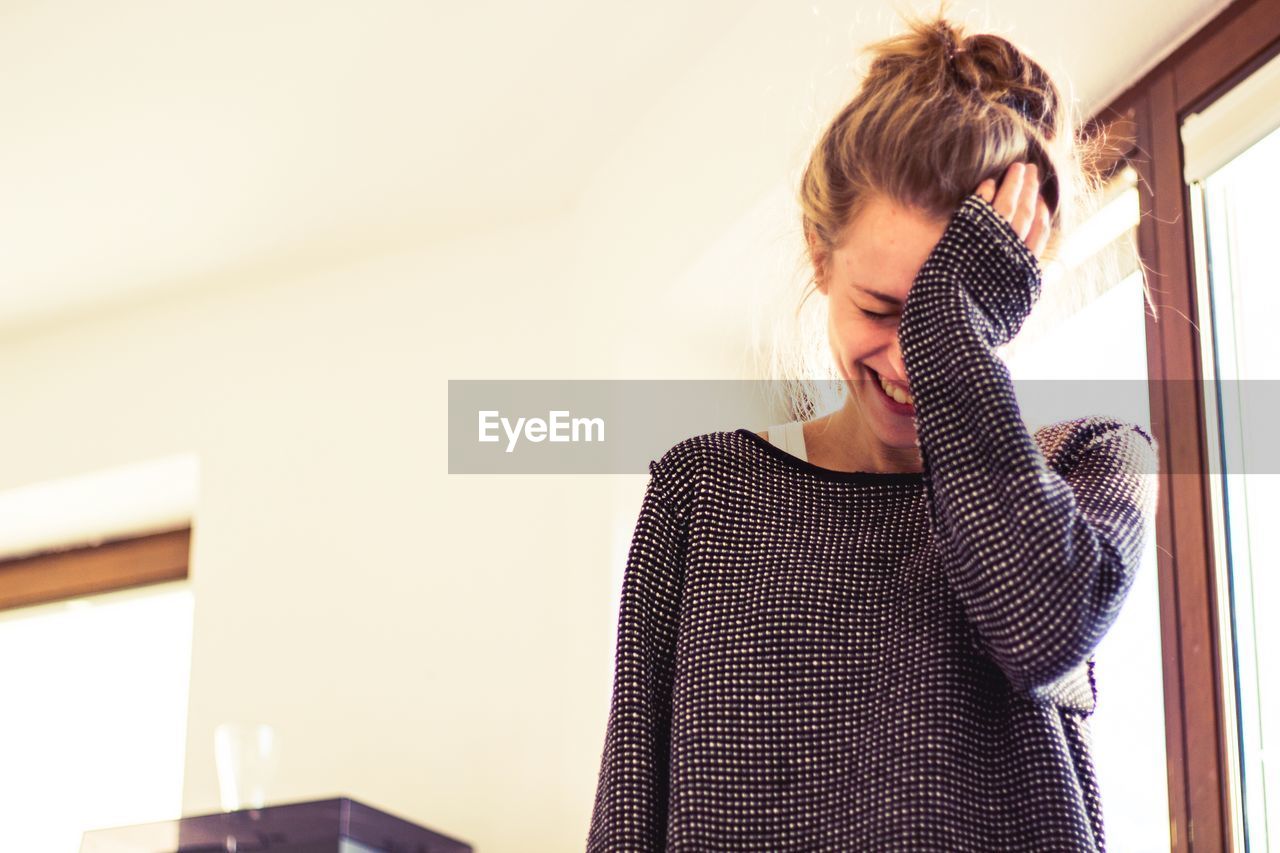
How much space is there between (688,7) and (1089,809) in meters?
1.56

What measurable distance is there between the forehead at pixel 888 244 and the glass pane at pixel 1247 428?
0.68 m

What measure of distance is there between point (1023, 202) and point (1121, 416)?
81cm

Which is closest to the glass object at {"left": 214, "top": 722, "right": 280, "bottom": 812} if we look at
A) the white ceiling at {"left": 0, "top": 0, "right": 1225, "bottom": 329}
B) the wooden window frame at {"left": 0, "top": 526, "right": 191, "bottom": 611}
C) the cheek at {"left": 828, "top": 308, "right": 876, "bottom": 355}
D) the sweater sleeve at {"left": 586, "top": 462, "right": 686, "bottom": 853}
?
the wooden window frame at {"left": 0, "top": 526, "right": 191, "bottom": 611}

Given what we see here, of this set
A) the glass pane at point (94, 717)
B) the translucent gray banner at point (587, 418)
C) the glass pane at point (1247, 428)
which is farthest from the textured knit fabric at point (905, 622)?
the glass pane at point (94, 717)

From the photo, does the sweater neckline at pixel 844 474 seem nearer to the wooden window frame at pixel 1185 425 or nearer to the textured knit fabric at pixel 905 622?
the textured knit fabric at pixel 905 622

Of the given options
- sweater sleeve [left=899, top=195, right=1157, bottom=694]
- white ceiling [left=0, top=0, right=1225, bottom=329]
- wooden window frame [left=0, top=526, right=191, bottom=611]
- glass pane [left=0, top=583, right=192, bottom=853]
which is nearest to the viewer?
sweater sleeve [left=899, top=195, right=1157, bottom=694]

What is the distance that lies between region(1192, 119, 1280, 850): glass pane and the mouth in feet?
2.15

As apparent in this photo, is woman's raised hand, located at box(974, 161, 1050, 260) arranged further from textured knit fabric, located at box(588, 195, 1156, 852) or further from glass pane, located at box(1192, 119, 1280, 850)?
glass pane, located at box(1192, 119, 1280, 850)

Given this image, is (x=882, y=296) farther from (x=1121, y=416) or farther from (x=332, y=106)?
(x=332, y=106)

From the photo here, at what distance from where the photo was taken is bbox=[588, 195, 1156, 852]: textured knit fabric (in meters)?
0.76

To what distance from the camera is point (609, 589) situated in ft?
7.40

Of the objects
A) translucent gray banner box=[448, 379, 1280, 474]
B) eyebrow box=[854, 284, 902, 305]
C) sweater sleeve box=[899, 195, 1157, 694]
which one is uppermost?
translucent gray banner box=[448, 379, 1280, 474]

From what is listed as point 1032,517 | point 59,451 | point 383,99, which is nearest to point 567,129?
point 383,99

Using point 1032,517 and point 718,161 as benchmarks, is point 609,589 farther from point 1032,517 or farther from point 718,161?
point 1032,517
